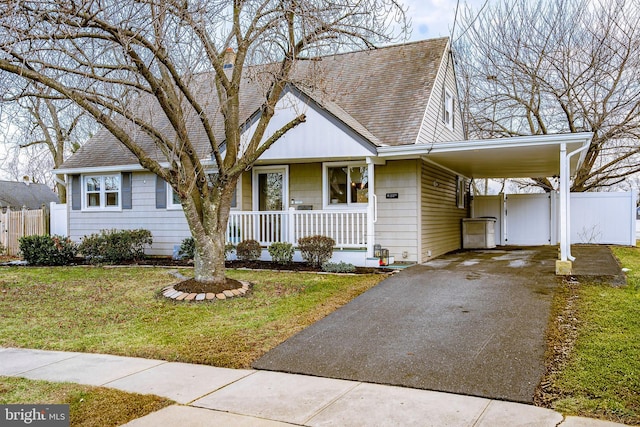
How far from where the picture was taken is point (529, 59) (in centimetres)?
1878

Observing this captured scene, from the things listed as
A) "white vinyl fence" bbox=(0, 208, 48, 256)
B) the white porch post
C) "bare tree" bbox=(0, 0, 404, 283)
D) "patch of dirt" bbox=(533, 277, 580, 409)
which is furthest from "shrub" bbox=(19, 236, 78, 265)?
"patch of dirt" bbox=(533, 277, 580, 409)

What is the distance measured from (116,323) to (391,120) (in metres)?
8.31

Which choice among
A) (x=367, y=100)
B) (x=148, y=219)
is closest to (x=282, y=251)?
(x=367, y=100)

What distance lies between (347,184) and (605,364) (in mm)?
8239

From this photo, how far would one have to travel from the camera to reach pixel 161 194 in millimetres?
14117

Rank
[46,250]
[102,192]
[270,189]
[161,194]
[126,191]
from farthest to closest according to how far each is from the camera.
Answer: [102,192]
[126,191]
[161,194]
[270,189]
[46,250]

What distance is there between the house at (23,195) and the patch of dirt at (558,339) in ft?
114

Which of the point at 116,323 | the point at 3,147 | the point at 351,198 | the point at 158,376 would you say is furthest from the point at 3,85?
the point at 351,198

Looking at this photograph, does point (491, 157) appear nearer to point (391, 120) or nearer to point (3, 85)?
Result: point (391, 120)

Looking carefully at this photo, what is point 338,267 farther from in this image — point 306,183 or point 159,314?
point 159,314

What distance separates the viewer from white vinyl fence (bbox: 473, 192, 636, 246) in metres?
16.1

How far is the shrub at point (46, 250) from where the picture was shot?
511 inches

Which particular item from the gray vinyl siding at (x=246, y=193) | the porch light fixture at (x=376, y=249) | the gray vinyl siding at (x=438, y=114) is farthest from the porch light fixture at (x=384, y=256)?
the gray vinyl siding at (x=246, y=193)

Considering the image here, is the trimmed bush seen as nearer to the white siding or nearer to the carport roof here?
the white siding
